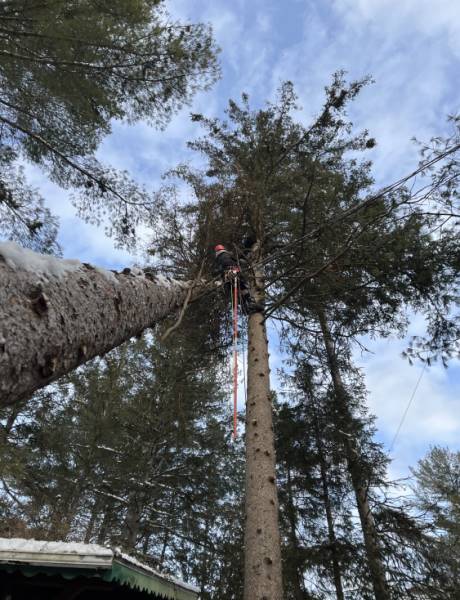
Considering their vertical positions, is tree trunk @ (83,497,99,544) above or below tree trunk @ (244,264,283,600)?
above

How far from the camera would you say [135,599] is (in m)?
5.47

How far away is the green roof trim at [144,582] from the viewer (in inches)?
153

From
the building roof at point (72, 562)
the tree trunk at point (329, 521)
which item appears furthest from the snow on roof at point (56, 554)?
the tree trunk at point (329, 521)

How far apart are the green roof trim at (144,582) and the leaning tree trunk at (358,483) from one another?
341 cm

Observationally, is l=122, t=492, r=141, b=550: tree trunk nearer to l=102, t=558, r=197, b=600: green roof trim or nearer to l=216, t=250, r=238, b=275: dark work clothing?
l=102, t=558, r=197, b=600: green roof trim

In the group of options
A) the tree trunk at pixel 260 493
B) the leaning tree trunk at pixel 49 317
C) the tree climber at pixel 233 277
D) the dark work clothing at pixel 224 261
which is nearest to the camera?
the leaning tree trunk at pixel 49 317

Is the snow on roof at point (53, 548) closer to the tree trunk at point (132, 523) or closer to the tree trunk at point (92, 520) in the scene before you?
the tree trunk at point (132, 523)

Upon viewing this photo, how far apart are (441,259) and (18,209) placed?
6.59 m

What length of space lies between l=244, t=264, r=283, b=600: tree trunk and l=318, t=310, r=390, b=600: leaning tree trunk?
192 cm

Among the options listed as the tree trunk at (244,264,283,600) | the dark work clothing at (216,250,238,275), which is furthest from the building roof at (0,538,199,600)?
the dark work clothing at (216,250,238,275)

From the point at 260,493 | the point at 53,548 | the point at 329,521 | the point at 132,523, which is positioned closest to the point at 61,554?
the point at 53,548

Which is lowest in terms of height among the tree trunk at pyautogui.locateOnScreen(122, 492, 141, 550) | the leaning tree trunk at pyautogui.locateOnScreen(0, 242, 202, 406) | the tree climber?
the leaning tree trunk at pyautogui.locateOnScreen(0, 242, 202, 406)

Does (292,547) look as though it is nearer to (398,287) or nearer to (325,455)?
(325,455)

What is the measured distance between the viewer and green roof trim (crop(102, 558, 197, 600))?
3879mm
